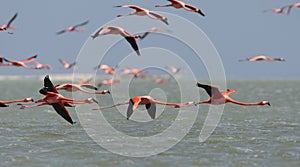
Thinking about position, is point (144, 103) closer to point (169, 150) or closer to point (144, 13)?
point (144, 13)

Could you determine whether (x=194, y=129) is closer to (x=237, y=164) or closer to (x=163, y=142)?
(x=163, y=142)

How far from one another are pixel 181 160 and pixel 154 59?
8.52 metres

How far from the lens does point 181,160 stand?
20891mm

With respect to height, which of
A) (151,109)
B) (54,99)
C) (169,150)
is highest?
(54,99)

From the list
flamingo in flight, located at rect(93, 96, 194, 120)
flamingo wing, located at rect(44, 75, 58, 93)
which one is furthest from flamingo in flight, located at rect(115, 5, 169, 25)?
flamingo wing, located at rect(44, 75, 58, 93)

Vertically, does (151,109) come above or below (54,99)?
below

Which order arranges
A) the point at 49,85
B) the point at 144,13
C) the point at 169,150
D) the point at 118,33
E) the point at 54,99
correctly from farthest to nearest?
1. the point at 169,150
2. the point at 144,13
3. the point at 118,33
4. the point at 49,85
5. the point at 54,99

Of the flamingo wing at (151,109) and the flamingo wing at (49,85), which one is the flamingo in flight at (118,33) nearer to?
the flamingo wing at (49,85)

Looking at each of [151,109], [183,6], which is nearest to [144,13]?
[183,6]

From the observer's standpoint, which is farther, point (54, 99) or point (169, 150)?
point (169, 150)

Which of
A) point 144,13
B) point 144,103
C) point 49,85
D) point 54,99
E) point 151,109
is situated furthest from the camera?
point 151,109

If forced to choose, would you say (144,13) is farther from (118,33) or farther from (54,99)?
(54,99)

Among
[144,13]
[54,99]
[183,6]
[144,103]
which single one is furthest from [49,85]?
[183,6]

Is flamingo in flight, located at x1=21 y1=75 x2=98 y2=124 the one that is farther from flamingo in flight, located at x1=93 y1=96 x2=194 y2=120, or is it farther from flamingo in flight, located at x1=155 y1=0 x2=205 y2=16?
flamingo in flight, located at x1=155 y1=0 x2=205 y2=16
